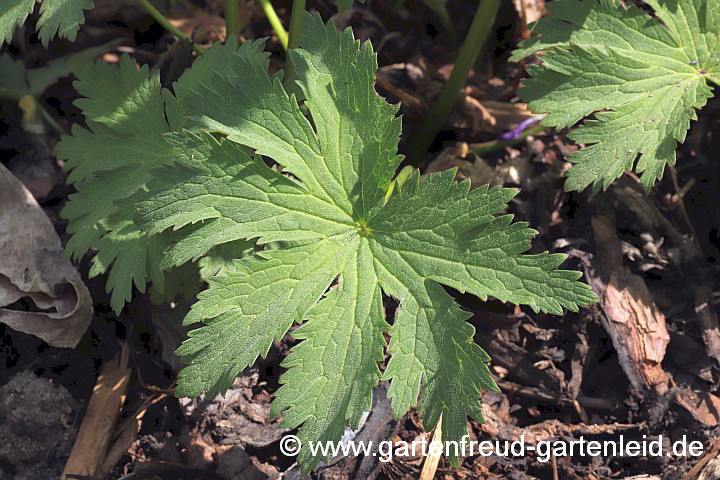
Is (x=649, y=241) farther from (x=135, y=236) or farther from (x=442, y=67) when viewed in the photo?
(x=135, y=236)

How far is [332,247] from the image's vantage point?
78.3 inches

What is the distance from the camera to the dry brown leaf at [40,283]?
7.84 ft

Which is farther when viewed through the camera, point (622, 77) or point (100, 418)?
point (100, 418)

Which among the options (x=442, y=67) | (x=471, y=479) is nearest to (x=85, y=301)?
(x=471, y=479)

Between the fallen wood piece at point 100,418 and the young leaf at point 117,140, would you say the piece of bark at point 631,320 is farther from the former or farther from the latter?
the fallen wood piece at point 100,418

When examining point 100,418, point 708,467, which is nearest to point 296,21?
point 100,418

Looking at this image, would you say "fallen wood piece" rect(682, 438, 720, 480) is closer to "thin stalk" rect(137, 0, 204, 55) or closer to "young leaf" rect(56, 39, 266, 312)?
"young leaf" rect(56, 39, 266, 312)

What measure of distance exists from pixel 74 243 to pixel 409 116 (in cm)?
149

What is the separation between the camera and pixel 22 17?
2053 millimetres

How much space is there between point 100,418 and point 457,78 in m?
1.86

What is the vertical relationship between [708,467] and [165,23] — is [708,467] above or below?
below

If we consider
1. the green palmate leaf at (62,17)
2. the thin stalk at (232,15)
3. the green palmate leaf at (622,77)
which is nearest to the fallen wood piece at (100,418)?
the green palmate leaf at (62,17)

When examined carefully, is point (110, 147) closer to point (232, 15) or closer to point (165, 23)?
point (165, 23)

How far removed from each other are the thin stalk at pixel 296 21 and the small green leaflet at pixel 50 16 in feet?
2.23
